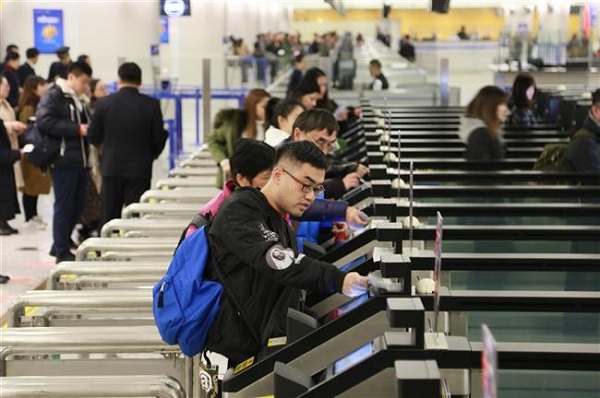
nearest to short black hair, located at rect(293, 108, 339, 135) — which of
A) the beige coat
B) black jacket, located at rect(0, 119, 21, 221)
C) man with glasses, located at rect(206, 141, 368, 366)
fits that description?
man with glasses, located at rect(206, 141, 368, 366)

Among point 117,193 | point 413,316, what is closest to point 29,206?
point 117,193

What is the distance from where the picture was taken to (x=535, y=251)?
480 cm

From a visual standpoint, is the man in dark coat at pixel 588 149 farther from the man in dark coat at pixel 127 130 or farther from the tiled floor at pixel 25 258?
the tiled floor at pixel 25 258

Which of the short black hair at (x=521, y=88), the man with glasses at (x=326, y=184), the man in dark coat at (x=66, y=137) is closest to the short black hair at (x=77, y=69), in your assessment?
the man in dark coat at (x=66, y=137)

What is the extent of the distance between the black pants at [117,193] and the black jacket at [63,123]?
1.20ft

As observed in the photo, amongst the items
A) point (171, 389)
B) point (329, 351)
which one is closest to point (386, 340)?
point (329, 351)

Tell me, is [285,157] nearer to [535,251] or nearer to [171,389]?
[171,389]

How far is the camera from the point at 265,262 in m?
3.01

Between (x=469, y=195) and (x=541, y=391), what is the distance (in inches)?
135

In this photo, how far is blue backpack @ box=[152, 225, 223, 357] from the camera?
10.3 ft

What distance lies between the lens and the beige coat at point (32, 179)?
9.42 metres

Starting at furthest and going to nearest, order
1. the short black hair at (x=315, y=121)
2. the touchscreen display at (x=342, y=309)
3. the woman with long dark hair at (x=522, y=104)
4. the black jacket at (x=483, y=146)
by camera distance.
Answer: the woman with long dark hair at (x=522, y=104) < the black jacket at (x=483, y=146) < the short black hair at (x=315, y=121) < the touchscreen display at (x=342, y=309)

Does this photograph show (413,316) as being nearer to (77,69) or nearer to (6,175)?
(77,69)

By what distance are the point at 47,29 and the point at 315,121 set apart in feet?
49.0
